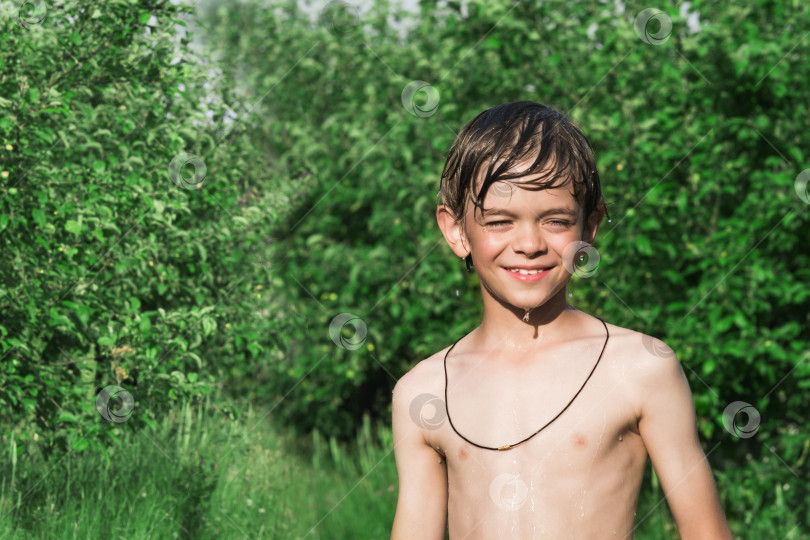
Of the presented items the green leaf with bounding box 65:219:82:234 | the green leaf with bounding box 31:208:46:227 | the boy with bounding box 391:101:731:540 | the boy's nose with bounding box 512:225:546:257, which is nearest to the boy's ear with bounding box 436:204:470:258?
the boy with bounding box 391:101:731:540

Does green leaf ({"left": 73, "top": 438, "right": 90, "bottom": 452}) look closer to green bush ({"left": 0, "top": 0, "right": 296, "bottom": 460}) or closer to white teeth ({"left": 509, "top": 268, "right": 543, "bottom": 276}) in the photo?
green bush ({"left": 0, "top": 0, "right": 296, "bottom": 460})

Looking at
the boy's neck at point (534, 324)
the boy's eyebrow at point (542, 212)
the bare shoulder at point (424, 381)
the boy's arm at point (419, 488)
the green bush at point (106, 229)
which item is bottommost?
the green bush at point (106, 229)

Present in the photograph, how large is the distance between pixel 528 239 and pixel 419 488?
0.67m

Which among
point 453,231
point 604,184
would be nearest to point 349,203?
point 604,184

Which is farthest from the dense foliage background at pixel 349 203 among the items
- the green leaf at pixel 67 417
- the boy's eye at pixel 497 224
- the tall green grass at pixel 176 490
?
the boy's eye at pixel 497 224

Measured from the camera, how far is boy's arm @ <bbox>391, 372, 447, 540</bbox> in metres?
2.42

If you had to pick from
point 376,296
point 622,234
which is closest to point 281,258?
point 376,296

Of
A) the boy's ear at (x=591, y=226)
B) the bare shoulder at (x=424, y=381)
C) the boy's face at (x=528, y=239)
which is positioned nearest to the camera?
the boy's face at (x=528, y=239)

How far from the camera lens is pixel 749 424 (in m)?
6.05

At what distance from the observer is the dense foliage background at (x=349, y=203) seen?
12.7 feet

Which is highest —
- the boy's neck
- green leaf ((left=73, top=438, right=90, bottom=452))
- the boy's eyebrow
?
the boy's eyebrow

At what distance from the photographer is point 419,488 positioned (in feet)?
7.96

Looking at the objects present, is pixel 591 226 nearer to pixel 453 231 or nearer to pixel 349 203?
pixel 453 231

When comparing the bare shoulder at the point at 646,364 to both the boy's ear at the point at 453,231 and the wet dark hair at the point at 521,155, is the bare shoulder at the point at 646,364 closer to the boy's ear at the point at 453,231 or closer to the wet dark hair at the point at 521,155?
the wet dark hair at the point at 521,155
